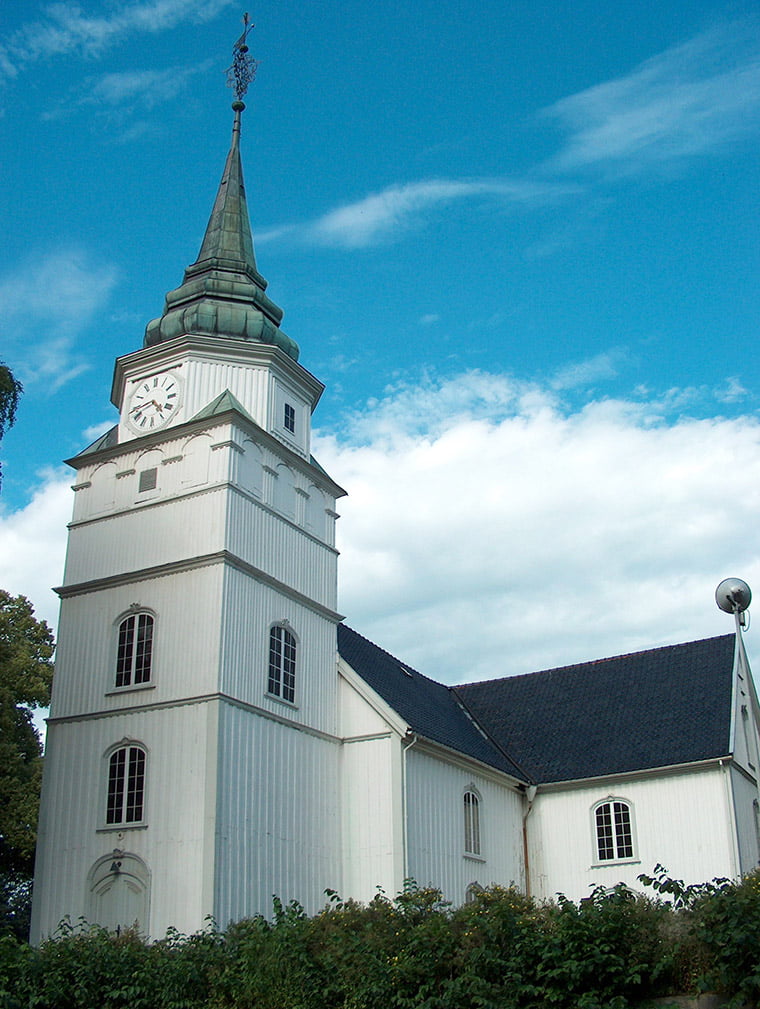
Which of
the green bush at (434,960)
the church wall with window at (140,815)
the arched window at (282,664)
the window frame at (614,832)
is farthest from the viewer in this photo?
the window frame at (614,832)

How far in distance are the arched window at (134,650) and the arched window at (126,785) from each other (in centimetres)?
160

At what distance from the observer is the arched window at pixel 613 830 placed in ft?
99.5

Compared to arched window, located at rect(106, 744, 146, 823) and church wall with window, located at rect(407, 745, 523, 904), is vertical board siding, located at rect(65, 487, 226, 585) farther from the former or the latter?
church wall with window, located at rect(407, 745, 523, 904)

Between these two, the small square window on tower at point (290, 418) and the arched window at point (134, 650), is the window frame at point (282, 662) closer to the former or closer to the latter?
the arched window at point (134, 650)

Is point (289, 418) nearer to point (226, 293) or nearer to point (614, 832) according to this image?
point (226, 293)

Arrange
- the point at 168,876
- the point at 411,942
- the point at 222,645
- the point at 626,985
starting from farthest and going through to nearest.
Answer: the point at 222,645 → the point at 168,876 → the point at 411,942 → the point at 626,985

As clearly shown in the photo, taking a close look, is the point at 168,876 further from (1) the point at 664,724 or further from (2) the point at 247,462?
(1) the point at 664,724

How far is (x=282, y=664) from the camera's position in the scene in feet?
86.3

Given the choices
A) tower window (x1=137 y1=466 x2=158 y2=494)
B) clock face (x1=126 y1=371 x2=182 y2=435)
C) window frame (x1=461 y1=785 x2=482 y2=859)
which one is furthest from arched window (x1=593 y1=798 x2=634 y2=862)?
clock face (x1=126 y1=371 x2=182 y2=435)

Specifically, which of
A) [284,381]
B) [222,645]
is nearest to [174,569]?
[222,645]

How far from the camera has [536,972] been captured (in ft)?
50.4

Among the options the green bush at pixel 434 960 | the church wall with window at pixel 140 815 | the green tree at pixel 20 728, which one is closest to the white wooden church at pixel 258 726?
the church wall with window at pixel 140 815

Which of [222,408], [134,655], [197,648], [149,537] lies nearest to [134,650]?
[134,655]

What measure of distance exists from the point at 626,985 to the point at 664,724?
698 inches
